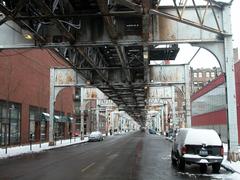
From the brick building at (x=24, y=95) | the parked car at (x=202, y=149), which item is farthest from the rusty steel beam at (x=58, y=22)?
the brick building at (x=24, y=95)

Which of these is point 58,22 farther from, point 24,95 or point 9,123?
point 24,95

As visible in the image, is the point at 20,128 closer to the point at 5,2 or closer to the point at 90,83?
the point at 90,83

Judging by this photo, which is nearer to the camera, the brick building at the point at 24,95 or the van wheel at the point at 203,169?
the van wheel at the point at 203,169

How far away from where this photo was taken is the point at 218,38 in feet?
79.4

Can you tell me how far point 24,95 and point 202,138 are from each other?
98.8 feet

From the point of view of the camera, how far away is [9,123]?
41.8 m

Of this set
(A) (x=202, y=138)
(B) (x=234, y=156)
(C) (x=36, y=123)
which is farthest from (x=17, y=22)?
(C) (x=36, y=123)

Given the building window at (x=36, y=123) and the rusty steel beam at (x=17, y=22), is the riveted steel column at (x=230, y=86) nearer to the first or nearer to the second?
the rusty steel beam at (x=17, y=22)

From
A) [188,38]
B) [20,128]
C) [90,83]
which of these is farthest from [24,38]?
[20,128]

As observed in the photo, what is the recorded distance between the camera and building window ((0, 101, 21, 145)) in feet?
132

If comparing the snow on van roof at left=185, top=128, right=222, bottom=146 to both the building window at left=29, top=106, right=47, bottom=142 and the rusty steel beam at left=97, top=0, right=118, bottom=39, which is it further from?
the building window at left=29, top=106, right=47, bottom=142

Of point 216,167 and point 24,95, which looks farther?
point 24,95

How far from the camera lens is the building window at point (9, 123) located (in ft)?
132

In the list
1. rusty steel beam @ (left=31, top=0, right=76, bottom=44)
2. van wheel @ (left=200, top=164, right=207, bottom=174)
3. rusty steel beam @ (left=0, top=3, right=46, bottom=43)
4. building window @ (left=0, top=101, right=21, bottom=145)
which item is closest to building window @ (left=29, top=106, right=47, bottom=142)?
building window @ (left=0, top=101, right=21, bottom=145)
